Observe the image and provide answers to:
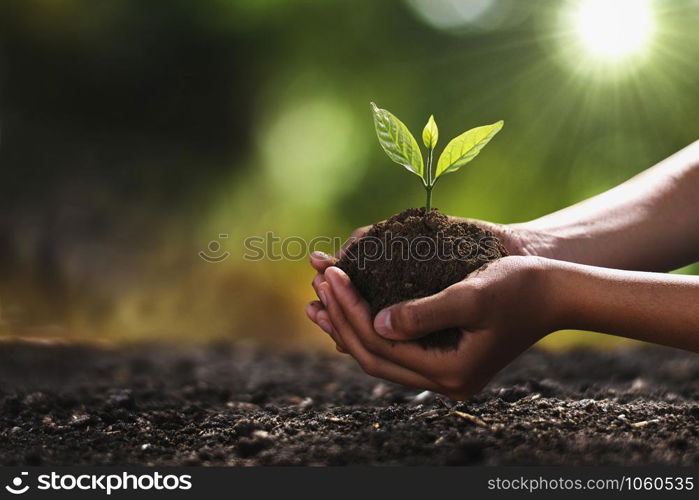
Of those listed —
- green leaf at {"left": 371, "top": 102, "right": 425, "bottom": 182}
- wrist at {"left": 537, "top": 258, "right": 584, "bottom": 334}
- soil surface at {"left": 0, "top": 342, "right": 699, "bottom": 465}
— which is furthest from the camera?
green leaf at {"left": 371, "top": 102, "right": 425, "bottom": 182}

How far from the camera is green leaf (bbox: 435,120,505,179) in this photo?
1.70 meters

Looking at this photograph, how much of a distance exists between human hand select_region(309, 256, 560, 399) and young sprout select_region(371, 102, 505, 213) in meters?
0.35

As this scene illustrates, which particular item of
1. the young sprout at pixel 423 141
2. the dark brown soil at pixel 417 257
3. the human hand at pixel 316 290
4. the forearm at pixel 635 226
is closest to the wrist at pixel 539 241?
the forearm at pixel 635 226

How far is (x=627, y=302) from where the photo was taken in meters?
1.51

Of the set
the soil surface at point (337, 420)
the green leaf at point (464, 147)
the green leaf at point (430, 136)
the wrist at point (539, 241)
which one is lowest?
Result: the soil surface at point (337, 420)

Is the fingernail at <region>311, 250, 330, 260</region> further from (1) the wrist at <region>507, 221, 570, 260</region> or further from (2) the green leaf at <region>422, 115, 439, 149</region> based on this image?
(1) the wrist at <region>507, 221, 570, 260</region>

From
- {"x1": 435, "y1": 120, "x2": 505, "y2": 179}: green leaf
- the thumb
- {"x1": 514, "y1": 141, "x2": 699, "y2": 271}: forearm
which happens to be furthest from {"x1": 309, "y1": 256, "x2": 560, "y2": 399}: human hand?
{"x1": 514, "y1": 141, "x2": 699, "y2": 271}: forearm

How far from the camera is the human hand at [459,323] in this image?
1.41 m

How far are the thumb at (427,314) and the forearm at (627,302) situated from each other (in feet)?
0.83

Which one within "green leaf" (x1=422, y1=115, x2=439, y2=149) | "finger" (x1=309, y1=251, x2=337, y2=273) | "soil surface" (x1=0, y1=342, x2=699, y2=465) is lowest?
"soil surface" (x1=0, y1=342, x2=699, y2=465)

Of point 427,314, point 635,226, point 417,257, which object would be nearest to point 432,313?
point 427,314

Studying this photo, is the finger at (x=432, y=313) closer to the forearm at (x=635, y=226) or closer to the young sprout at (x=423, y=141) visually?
the young sprout at (x=423, y=141)

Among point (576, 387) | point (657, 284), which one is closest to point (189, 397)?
point (576, 387)

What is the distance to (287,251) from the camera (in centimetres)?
367
